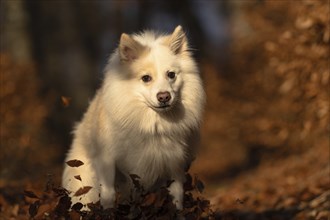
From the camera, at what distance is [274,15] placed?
11422 millimetres

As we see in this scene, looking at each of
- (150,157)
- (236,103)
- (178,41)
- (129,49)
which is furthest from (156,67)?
(236,103)

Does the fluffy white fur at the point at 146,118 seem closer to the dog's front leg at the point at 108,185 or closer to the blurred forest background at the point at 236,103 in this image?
the dog's front leg at the point at 108,185

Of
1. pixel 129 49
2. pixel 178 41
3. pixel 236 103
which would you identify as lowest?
pixel 129 49

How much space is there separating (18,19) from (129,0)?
36.7 feet

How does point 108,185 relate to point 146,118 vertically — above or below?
below

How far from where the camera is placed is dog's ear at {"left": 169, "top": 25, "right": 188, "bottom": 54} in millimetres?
5434

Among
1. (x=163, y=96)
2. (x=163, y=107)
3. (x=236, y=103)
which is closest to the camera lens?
(x=163, y=96)

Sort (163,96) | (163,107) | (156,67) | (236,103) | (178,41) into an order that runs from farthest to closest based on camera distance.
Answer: (236,103) < (178,41) < (156,67) < (163,107) < (163,96)

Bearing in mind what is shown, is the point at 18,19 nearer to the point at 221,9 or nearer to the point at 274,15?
the point at 274,15

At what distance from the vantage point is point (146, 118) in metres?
5.28

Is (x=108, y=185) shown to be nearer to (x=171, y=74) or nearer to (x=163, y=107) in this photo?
(x=163, y=107)

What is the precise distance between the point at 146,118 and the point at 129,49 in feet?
2.21

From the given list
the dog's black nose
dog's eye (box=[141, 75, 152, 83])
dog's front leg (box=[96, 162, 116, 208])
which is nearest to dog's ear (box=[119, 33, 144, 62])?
dog's eye (box=[141, 75, 152, 83])

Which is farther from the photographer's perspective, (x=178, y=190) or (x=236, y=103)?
(x=236, y=103)
